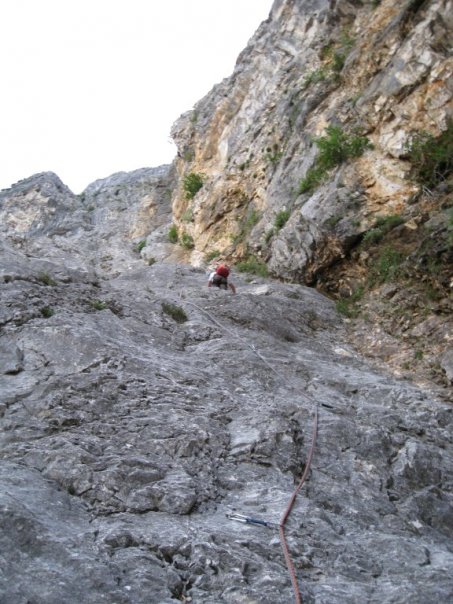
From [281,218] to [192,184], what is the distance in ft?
36.0

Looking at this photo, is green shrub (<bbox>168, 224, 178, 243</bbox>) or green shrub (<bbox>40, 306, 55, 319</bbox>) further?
green shrub (<bbox>168, 224, 178, 243</bbox>)

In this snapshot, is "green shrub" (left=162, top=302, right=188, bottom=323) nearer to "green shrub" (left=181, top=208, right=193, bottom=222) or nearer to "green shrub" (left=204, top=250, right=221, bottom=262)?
"green shrub" (left=204, top=250, right=221, bottom=262)

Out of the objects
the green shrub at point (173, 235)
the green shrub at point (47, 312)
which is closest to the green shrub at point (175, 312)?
the green shrub at point (47, 312)

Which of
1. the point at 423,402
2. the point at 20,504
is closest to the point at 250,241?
the point at 423,402

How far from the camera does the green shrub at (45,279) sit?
10411mm

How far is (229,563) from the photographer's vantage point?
4.39 m

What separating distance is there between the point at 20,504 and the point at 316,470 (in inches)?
134

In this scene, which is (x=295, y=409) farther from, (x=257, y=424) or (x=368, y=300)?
(x=368, y=300)

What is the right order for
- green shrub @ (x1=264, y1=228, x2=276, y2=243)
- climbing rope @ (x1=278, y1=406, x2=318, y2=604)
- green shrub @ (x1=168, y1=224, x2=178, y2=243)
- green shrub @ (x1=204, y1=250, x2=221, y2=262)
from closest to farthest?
1. climbing rope @ (x1=278, y1=406, x2=318, y2=604)
2. green shrub @ (x1=264, y1=228, x2=276, y2=243)
3. green shrub @ (x1=204, y1=250, x2=221, y2=262)
4. green shrub @ (x1=168, y1=224, x2=178, y2=243)

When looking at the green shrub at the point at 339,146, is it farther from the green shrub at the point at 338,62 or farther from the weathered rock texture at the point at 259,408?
the green shrub at the point at 338,62

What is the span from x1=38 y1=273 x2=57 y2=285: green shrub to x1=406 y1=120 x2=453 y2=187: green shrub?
10.0 m

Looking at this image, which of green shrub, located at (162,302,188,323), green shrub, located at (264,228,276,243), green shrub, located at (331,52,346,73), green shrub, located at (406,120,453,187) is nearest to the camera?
green shrub, located at (162,302,188,323)

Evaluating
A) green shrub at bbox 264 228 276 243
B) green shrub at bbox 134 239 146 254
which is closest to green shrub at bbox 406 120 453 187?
green shrub at bbox 264 228 276 243

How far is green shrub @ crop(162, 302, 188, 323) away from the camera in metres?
11.3
